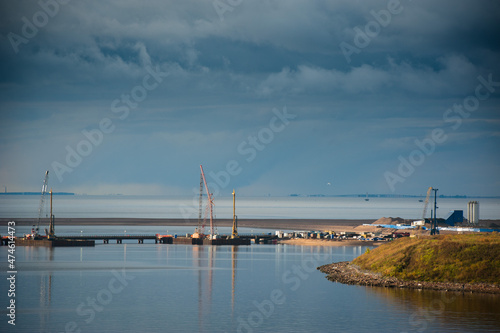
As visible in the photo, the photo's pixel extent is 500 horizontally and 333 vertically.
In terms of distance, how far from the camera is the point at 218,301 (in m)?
99.2

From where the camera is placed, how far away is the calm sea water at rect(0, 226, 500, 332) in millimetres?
80062

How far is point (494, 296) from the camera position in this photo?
92000 millimetres

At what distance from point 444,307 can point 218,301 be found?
95.8 feet

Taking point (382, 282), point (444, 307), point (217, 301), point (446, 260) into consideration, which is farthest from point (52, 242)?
point (444, 307)

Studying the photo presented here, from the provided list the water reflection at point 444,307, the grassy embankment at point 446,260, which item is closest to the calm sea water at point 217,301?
the water reflection at point 444,307

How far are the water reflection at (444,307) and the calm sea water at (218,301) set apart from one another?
11 centimetres

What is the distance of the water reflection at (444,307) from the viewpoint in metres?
79.4

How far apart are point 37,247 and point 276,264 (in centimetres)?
6982

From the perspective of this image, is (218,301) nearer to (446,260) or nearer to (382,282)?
(382,282)

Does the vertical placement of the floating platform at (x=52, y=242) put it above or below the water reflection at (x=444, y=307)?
above

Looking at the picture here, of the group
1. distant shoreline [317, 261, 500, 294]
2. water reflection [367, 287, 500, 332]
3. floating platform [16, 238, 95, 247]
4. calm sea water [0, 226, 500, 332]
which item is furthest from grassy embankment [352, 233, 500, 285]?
floating platform [16, 238, 95, 247]

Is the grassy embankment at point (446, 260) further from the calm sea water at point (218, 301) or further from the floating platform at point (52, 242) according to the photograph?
the floating platform at point (52, 242)

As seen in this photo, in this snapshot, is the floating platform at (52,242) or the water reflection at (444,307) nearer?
the water reflection at (444,307)

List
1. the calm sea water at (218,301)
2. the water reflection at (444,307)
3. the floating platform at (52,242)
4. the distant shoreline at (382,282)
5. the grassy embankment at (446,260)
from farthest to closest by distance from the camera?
1. the floating platform at (52,242)
2. the grassy embankment at (446,260)
3. the distant shoreline at (382,282)
4. the calm sea water at (218,301)
5. the water reflection at (444,307)
